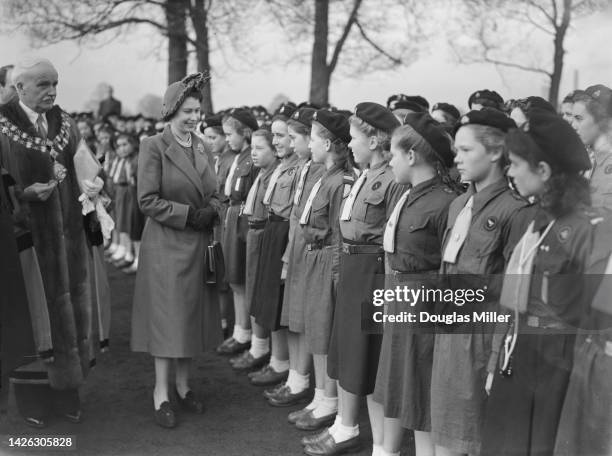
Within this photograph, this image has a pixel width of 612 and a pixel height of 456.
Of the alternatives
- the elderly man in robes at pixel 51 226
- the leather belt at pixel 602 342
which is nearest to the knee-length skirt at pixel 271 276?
the elderly man in robes at pixel 51 226

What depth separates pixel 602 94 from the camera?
297cm

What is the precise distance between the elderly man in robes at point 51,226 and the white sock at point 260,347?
1393 millimetres

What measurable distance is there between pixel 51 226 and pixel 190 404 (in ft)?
4.45

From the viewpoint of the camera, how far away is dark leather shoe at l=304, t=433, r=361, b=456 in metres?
3.62

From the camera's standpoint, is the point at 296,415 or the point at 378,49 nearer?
the point at 296,415

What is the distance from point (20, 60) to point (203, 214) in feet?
4.18

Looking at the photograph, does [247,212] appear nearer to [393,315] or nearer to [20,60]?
[20,60]

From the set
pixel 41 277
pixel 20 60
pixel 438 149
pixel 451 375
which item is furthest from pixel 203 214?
pixel 451 375

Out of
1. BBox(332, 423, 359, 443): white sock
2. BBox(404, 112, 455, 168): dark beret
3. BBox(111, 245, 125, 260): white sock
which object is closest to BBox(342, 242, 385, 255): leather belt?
BBox(404, 112, 455, 168): dark beret

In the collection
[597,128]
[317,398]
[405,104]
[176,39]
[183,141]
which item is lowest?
[317,398]

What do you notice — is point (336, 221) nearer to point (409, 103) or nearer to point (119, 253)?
point (409, 103)

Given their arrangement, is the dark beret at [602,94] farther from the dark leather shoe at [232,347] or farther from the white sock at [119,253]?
the white sock at [119,253]

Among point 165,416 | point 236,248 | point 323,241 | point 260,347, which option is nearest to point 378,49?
point 323,241

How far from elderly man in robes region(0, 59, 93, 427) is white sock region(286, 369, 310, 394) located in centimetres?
125
